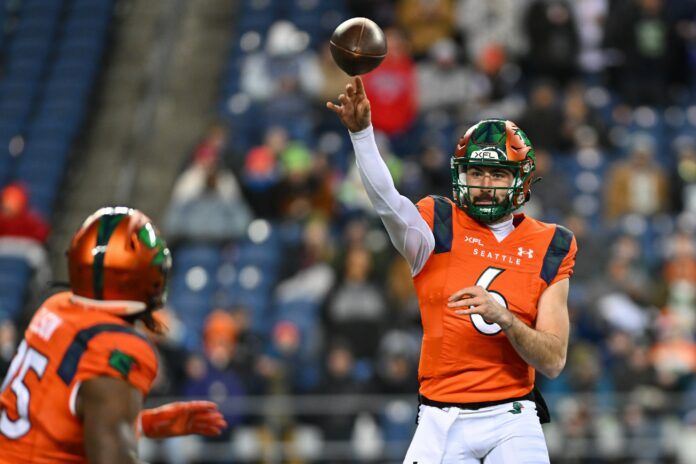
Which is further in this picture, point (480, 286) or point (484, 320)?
point (484, 320)

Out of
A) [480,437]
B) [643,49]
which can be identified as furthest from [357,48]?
[643,49]

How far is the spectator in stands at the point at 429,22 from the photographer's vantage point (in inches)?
595

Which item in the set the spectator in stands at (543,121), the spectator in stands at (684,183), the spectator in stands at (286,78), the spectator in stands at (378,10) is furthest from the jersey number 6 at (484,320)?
the spectator in stands at (378,10)

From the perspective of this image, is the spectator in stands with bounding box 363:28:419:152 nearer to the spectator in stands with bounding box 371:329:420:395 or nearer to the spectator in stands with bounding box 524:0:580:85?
the spectator in stands with bounding box 524:0:580:85

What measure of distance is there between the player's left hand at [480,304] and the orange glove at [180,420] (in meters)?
1.12

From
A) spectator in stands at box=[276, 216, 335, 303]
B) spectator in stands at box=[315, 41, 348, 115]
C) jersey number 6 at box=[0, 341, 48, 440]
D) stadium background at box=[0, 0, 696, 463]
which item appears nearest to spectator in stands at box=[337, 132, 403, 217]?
stadium background at box=[0, 0, 696, 463]

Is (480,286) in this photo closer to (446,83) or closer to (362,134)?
(362,134)

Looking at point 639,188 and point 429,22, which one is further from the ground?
point 429,22

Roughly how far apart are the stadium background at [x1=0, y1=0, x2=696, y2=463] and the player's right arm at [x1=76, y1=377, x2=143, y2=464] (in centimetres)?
595

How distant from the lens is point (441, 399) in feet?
17.2

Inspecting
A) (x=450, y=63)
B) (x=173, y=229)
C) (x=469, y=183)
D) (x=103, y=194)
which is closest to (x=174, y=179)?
(x=103, y=194)

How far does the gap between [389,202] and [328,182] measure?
8326 mm

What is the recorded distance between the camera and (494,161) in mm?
5324

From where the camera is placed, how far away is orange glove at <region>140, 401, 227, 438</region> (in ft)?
17.0
